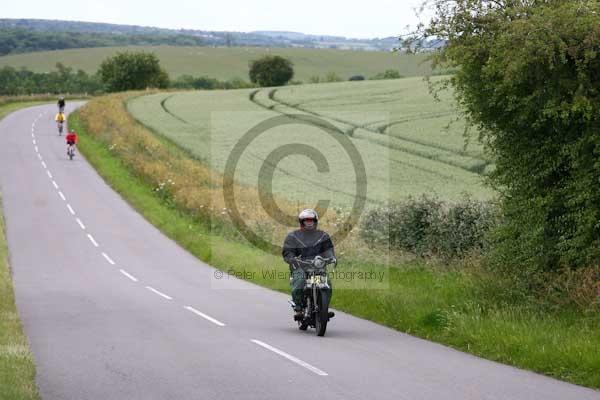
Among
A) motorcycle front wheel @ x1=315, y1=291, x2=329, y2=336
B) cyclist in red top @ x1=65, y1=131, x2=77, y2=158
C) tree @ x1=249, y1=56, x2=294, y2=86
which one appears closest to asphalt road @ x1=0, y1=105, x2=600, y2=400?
motorcycle front wheel @ x1=315, y1=291, x2=329, y2=336

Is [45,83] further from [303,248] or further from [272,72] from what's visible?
[303,248]

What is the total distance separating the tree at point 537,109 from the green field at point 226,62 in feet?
439

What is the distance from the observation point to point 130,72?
11412 centimetres

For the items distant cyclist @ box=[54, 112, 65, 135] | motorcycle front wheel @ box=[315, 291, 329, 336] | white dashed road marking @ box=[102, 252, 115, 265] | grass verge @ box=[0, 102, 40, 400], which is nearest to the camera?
grass verge @ box=[0, 102, 40, 400]

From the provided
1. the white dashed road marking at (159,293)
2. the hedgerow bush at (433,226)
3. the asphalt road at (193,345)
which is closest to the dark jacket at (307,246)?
the asphalt road at (193,345)

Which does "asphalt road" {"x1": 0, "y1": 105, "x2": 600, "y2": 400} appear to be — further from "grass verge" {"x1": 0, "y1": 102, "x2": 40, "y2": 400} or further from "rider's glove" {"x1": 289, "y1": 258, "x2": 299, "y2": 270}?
"rider's glove" {"x1": 289, "y1": 258, "x2": 299, "y2": 270}

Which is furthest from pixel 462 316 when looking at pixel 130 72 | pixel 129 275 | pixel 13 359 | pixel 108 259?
pixel 130 72

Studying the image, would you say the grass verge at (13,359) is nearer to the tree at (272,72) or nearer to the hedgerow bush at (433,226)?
the hedgerow bush at (433,226)

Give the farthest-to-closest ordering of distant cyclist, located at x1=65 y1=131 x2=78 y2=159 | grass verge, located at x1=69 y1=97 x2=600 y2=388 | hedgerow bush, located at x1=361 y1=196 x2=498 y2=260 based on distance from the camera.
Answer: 1. distant cyclist, located at x1=65 y1=131 x2=78 y2=159
2. hedgerow bush, located at x1=361 y1=196 x2=498 y2=260
3. grass verge, located at x1=69 y1=97 x2=600 y2=388

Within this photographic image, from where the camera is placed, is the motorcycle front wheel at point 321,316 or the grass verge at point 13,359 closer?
the grass verge at point 13,359

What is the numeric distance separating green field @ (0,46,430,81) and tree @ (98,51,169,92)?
43.6 metres

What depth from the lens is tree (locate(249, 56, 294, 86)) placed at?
12850 cm

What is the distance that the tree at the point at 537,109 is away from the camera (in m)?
14.9

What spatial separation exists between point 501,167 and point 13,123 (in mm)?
63438
